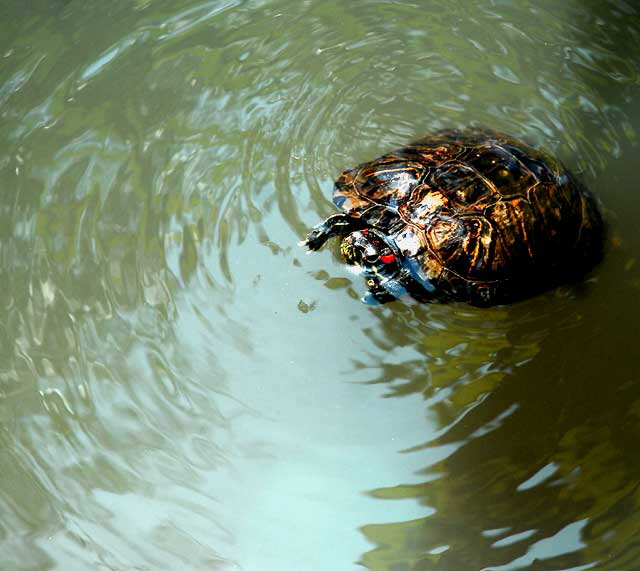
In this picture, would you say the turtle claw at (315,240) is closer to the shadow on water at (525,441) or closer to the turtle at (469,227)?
the turtle at (469,227)

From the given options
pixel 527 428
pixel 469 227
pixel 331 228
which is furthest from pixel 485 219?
pixel 527 428

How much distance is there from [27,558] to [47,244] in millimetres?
1207

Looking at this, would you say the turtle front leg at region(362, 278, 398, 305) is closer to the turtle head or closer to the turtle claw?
the turtle head

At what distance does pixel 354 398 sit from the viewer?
2.43 m

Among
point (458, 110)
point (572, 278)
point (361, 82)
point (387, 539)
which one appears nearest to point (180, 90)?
point (361, 82)

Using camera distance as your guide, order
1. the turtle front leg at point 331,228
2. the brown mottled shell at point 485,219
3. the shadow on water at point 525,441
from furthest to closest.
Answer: the turtle front leg at point 331,228 < the brown mottled shell at point 485,219 < the shadow on water at point 525,441

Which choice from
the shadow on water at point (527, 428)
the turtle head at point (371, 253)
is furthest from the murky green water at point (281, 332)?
the turtle head at point (371, 253)

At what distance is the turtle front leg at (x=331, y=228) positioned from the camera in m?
2.64

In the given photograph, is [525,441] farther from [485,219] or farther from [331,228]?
[331,228]

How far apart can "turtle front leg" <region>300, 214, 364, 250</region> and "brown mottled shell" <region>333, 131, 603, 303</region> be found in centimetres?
4

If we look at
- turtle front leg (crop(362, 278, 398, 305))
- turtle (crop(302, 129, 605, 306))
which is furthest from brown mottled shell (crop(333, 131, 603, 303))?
turtle front leg (crop(362, 278, 398, 305))

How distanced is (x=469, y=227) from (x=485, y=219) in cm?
6

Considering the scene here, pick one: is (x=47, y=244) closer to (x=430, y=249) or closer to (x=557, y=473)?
(x=430, y=249)

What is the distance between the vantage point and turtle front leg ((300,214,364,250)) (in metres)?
2.64
